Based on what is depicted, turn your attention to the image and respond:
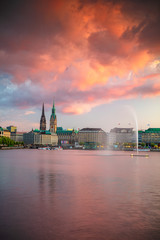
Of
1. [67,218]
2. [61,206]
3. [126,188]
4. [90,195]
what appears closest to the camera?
[67,218]

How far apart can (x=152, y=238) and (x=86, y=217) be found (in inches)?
167

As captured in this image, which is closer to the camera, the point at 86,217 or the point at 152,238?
the point at 152,238

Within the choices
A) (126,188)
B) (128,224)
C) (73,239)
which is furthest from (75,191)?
(73,239)

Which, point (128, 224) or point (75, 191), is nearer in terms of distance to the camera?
point (128, 224)

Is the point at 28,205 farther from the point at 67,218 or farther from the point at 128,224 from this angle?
the point at 128,224

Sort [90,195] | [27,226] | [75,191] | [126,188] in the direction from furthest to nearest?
1. [126,188]
2. [75,191]
3. [90,195]
4. [27,226]

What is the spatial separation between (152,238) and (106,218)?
355cm

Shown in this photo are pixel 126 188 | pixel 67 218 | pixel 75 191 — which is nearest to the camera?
pixel 67 218

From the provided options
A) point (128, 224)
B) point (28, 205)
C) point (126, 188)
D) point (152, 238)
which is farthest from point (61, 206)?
point (126, 188)

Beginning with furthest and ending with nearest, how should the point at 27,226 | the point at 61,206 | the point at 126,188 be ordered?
1. the point at 126,188
2. the point at 61,206
3. the point at 27,226

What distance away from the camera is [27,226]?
1403cm

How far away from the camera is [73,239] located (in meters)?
12.4

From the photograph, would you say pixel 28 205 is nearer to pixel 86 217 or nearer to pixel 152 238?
pixel 86 217

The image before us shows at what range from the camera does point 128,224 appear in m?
14.7
